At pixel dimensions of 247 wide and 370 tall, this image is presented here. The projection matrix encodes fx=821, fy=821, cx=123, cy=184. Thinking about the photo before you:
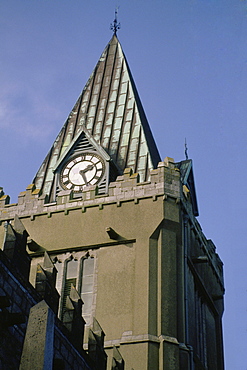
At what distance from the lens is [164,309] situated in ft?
96.6

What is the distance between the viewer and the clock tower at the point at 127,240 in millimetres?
29297

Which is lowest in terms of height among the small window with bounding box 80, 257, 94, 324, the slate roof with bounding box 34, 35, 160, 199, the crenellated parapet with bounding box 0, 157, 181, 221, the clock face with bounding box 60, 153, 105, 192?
the small window with bounding box 80, 257, 94, 324

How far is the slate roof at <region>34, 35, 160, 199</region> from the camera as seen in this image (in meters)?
37.1

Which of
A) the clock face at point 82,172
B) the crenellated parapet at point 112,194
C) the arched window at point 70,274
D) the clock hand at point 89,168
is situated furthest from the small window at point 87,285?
the clock hand at point 89,168

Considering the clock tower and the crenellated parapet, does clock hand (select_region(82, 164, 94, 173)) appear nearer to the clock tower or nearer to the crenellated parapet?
the clock tower

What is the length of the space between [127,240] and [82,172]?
537cm

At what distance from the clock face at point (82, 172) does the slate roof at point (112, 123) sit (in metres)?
0.92

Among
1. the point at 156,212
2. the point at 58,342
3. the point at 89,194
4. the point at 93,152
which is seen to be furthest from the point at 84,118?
the point at 58,342

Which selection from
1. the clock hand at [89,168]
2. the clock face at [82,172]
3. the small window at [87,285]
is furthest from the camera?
the clock hand at [89,168]

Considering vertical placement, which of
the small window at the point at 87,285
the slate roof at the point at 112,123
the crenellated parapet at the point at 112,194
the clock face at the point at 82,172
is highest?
the slate roof at the point at 112,123

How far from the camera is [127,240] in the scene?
31.7 meters

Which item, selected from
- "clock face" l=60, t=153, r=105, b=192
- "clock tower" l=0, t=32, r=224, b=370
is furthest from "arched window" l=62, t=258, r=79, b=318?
"clock face" l=60, t=153, r=105, b=192

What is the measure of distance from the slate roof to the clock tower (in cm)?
7

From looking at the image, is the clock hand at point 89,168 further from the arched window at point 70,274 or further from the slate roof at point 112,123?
the arched window at point 70,274
